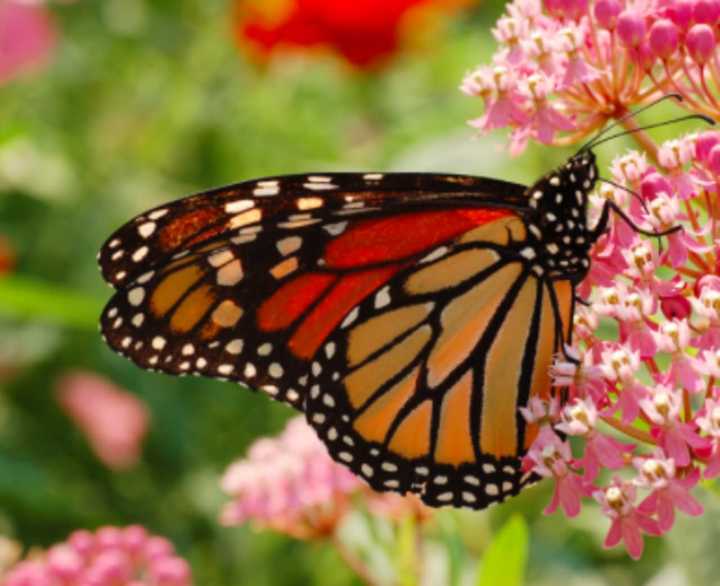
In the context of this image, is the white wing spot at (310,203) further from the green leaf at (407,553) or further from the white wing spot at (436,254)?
the green leaf at (407,553)

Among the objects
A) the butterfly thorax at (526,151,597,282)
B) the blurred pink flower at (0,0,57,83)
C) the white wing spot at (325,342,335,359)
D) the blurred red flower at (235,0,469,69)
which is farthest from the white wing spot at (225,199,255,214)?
the blurred pink flower at (0,0,57,83)

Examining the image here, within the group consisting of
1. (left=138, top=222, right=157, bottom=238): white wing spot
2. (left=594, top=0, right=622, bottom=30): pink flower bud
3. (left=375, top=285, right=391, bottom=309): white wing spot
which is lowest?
(left=375, top=285, right=391, bottom=309): white wing spot

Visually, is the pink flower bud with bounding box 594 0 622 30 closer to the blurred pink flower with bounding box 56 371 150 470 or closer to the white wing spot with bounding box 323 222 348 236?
the white wing spot with bounding box 323 222 348 236

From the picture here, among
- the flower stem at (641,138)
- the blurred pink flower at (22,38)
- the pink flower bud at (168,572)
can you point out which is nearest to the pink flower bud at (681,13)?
the flower stem at (641,138)

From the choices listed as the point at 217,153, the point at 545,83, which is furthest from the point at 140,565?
the point at 217,153

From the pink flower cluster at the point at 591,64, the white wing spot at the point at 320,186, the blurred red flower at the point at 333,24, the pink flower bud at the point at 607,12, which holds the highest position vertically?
the blurred red flower at the point at 333,24

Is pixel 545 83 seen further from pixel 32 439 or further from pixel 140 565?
pixel 32 439

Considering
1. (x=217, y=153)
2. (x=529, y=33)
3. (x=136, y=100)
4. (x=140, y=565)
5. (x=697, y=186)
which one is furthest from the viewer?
(x=136, y=100)
